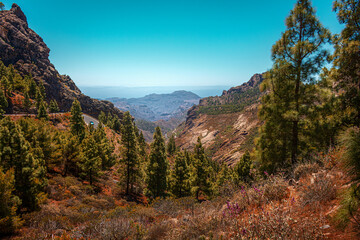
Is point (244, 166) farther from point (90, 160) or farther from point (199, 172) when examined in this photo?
point (90, 160)

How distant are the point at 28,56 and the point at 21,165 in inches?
4636

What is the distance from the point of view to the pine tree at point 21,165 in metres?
11.9


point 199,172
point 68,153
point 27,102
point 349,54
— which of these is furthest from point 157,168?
point 27,102

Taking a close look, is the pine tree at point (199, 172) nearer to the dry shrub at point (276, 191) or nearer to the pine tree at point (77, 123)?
the dry shrub at point (276, 191)

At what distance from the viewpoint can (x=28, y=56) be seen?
9294 cm

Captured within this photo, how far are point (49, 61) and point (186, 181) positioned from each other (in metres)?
135

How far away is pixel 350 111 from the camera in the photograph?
27.1 feet

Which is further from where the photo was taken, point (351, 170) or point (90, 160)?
point (90, 160)

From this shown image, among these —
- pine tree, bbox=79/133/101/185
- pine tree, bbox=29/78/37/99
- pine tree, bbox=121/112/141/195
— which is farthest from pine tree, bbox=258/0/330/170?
pine tree, bbox=29/78/37/99

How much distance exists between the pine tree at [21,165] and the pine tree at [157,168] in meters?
10.8

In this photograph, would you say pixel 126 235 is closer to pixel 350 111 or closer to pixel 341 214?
pixel 341 214

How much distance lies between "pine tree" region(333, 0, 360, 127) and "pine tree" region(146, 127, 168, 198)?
1692 centimetres

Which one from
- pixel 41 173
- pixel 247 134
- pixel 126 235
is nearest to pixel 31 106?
pixel 41 173

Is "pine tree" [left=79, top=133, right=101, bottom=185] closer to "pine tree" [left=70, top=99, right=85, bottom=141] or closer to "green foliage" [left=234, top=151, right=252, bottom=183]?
"pine tree" [left=70, top=99, right=85, bottom=141]
